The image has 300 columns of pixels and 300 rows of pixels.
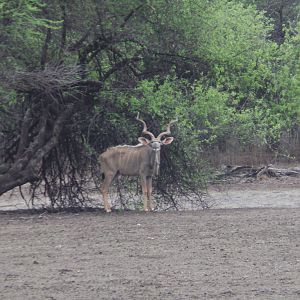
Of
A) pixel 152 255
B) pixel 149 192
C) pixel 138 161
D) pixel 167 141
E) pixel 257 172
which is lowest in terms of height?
pixel 257 172

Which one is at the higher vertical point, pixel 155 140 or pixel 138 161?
pixel 155 140

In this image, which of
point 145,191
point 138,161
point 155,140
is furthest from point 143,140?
point 145,191

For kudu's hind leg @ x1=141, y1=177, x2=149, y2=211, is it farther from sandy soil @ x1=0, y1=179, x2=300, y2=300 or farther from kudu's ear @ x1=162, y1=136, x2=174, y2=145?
kudu's ear @ x1=162, y1=136, x2=174, y2=145

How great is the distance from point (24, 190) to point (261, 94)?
420 inches

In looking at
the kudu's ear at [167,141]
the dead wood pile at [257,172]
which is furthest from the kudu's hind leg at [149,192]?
the dead wood pile at [257,172]

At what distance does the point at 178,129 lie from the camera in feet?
59.5

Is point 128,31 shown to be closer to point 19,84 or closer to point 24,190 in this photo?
point 19,84

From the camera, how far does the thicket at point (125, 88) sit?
1656 centimetres

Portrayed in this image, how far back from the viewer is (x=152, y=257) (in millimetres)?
11352

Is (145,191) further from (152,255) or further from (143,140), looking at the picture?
(152,255)

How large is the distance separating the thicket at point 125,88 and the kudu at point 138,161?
401mm

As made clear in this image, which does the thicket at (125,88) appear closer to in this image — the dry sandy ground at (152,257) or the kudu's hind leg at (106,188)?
the kudu's hind leg at (106,188)

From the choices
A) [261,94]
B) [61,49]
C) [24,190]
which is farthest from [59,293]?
[24,190]

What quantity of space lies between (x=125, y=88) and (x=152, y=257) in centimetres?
675
